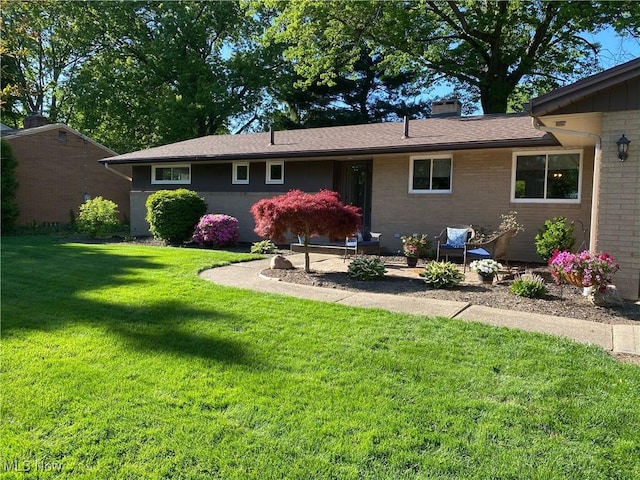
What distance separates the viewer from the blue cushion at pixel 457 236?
34.7 feet

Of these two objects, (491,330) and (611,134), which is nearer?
(491,330)

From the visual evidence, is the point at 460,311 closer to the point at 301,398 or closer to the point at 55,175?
the point at 301,398

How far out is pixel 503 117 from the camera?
46.0ft

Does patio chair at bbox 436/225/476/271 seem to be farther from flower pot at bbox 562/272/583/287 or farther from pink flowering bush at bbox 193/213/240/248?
pink flowering bush at bbox 193/213/240/248

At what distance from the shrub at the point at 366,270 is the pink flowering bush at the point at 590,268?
2.95 meters

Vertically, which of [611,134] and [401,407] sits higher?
[611,134]

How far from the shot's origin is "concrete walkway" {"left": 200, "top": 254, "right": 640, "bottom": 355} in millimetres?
5059

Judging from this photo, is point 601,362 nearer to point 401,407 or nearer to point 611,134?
point 401,407

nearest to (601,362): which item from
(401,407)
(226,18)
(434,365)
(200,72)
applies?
(434,365)

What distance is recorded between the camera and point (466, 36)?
21391mm

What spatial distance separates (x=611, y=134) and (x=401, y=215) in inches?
253

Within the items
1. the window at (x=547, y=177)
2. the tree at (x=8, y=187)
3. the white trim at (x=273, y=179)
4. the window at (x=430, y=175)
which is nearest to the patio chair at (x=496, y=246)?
the window at (x=547, y=177)

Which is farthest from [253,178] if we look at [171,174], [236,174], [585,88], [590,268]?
[590,268]

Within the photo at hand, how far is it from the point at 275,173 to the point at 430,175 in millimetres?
5430
